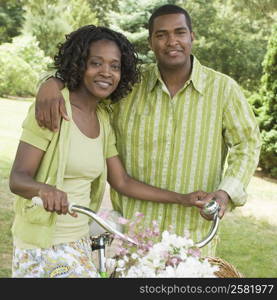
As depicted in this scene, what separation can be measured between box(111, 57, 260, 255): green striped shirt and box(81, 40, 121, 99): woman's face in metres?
0.50

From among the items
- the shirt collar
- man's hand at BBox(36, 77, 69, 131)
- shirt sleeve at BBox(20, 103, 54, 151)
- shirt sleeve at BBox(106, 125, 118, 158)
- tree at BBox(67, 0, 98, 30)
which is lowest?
shirt sleeve at BBox(106, 125, 118, 158)

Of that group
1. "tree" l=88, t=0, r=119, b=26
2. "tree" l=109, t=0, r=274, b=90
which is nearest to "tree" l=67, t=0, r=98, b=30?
"tree" l=88, t=0, r=119, b=26

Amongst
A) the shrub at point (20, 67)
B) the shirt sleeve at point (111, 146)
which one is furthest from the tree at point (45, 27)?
the shirt sleeve at point (111, 146)

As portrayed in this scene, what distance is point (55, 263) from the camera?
226 centimetres

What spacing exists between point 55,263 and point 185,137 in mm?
1066

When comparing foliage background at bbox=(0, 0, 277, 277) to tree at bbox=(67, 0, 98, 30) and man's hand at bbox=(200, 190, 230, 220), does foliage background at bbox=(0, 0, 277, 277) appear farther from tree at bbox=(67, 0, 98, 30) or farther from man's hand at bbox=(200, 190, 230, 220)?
man's hand at bbox=(200, 190, 230, 220)

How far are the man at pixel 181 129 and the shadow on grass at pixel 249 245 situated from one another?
2.89 m

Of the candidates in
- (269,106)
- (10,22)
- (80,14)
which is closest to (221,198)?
(269,106)

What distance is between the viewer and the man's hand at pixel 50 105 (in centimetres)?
229

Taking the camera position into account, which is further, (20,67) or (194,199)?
(20,67)

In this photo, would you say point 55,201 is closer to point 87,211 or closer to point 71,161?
point 87,211

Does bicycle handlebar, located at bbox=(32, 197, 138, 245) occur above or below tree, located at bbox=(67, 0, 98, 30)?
below

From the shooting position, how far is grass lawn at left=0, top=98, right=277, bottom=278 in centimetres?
580

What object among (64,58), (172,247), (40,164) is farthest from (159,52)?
(172,247)
